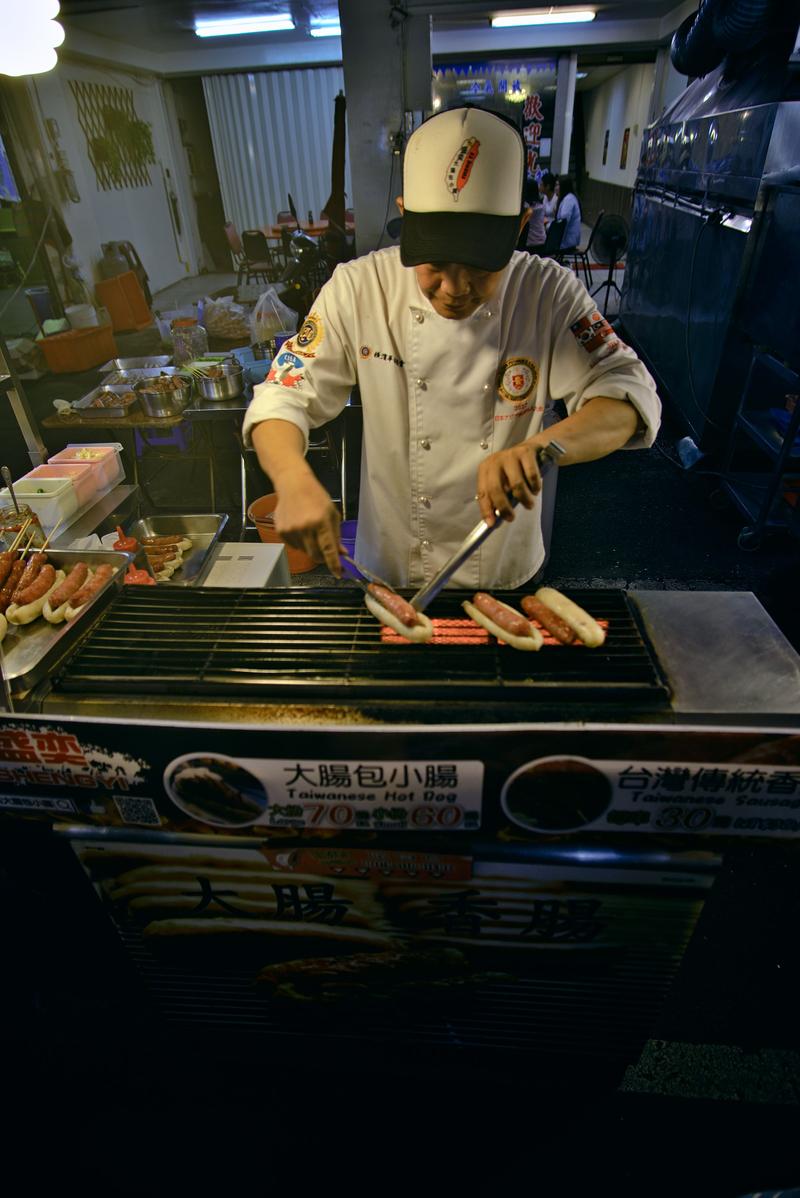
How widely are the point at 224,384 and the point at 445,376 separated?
12.3ft

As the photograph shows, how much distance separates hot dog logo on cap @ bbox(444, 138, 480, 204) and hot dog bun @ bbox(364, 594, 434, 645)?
1.27 m

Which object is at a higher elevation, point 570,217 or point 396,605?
point 396,605

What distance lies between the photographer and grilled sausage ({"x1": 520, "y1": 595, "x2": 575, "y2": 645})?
1.82 meters

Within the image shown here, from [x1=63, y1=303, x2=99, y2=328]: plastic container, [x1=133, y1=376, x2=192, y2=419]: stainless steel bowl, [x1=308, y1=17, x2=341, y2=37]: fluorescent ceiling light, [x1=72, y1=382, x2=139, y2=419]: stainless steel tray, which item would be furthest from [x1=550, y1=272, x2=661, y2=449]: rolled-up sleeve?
[x1=308, y1=17, x2=341, y2=37]: fluorescent ceiling light

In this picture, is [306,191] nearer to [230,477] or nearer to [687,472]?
[230,477]

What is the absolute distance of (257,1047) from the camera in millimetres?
2561

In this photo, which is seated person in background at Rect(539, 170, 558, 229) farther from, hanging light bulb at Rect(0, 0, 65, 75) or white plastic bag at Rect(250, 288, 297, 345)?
hanging light bulb at Rect(0, 0, 65, 75)

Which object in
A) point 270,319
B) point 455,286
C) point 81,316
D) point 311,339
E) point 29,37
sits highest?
point 29,37

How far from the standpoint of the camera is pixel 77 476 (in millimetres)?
3820

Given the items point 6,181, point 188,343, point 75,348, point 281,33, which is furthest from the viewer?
point 281,33

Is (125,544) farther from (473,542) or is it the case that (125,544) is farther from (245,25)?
(245,25)

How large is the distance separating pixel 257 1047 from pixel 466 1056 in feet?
2.73

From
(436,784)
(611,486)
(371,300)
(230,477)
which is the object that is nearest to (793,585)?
(611,486)

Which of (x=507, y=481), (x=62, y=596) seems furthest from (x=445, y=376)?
(x=62, y=596)
